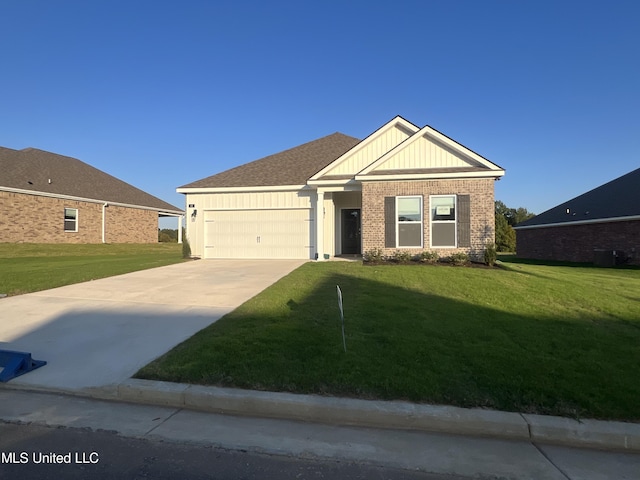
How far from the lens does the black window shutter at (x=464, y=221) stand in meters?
14.0

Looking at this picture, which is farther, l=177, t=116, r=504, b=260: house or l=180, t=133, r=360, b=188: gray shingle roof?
l=180, t=133, r=360, b=188: gray shingle roof

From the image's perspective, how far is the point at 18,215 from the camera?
21984 millimetres

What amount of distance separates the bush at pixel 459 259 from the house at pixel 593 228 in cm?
1054

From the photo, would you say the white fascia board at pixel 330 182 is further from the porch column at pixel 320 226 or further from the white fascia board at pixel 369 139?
the porch column at pixel 320 226

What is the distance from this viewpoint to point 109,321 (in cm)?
715

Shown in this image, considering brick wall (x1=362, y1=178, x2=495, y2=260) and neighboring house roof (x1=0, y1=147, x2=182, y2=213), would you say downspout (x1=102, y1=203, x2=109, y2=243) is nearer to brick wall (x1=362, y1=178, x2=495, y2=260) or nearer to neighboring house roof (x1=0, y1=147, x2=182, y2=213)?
neighboring house roof (x1=0, y1=147, x2=182, y2=213)

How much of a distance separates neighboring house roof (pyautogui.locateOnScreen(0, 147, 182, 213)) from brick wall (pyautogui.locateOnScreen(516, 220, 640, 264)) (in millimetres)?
A: 27236

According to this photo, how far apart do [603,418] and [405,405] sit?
1859mm

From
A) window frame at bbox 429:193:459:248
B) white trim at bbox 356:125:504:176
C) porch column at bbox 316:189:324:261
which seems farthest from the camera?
porch column at bbox 316:189:324:261

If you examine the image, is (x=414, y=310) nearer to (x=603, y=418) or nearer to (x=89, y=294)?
(x=603, y=418)

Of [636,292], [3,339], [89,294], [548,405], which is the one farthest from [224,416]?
[636,292]

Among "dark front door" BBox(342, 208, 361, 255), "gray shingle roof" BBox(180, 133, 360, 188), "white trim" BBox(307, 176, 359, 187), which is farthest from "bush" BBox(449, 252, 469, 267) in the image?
"gray shingle roof" BBox(180, 133, 360, 188)

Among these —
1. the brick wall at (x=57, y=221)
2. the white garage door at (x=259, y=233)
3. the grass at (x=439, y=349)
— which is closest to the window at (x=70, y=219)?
the brick wall at (x=57, y=221)

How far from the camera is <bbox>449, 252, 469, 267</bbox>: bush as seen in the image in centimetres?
1345
